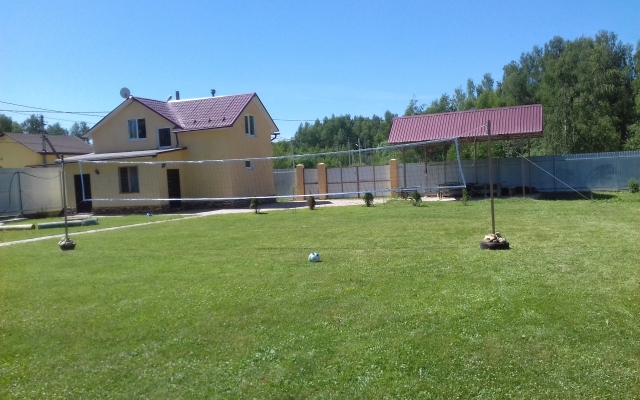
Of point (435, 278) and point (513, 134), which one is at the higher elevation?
point (513, 134)

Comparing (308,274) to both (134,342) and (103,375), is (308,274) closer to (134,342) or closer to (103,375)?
(134,342)

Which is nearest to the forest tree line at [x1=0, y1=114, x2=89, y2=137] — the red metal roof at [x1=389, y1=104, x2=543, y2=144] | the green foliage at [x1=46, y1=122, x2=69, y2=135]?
the green foliage at [x1=46, y1=122, x2=69, y2=135]

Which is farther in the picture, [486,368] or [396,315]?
[396,315]

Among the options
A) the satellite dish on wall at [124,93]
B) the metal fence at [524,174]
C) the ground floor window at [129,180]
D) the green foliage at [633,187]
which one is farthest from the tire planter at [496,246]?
the satellite dish on wall at [124,93]

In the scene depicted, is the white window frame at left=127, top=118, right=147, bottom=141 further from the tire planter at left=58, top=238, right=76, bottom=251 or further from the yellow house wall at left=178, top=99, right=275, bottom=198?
the tire planter at left=58, top=238, right=76, bottom=251

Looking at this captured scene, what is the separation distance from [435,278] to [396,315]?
1.82 meters

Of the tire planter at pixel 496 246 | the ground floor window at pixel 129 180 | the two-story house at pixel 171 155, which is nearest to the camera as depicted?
the tire planter at pixel 496 246

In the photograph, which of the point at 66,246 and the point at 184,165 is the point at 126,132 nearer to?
the point at 184,165

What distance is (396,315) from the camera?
6.07 meters

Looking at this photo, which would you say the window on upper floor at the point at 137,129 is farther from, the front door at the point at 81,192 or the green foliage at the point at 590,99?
the green foliage at the point at 590,99

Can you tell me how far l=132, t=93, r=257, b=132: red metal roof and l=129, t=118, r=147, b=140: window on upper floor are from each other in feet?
3.91

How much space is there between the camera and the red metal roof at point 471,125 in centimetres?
2669

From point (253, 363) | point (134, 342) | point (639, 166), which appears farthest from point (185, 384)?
point (639, 166)

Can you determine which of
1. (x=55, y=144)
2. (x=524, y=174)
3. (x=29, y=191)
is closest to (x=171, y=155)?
(x=29, y=191)
